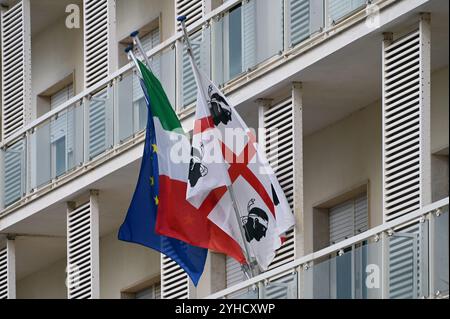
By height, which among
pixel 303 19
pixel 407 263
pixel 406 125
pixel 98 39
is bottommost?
pixel 407 263

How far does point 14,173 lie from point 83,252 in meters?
2.55

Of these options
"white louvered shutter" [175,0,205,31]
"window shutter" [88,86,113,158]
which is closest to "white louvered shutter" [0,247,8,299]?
"window shutter" [88,86,113,158]

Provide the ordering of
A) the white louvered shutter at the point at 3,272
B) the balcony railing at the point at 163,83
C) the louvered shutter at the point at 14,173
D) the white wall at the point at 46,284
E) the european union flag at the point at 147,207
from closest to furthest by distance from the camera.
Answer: the balcony railing at the point at 163,83 → the european union flag at the point at 147,207 → the louvered shutter at the point at 14,173 → the white louvered shutter at the point at 3,272 → the white wall at the point at 46,284

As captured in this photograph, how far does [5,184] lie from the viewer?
167ft

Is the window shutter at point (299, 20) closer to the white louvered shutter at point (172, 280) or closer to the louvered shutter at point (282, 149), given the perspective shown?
the louvered shutter at point (282, 149)

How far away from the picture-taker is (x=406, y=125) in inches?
1512

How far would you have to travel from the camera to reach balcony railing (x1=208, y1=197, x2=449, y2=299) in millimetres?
35844

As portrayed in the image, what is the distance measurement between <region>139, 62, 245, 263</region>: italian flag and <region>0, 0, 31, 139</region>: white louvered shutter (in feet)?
26.8

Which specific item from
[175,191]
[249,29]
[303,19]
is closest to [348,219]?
[175,191]

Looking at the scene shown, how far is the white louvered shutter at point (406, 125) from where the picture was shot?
37875 millimetres

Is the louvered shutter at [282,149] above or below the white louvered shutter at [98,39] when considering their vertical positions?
below

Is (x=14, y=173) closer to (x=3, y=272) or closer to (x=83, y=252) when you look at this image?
(x=3, y=272)

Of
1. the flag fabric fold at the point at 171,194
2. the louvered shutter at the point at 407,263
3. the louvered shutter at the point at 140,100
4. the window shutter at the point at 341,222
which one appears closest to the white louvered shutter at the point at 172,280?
the louvered shutter at the point at 140,100

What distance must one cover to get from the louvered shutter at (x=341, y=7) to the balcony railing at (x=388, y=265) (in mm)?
3345
